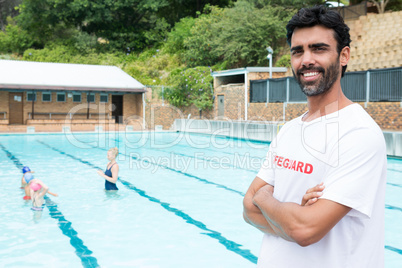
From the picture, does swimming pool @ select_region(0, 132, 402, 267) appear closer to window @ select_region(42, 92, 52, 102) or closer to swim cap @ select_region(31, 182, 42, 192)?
swim cap @ select_region(31, 182, 42, 192)

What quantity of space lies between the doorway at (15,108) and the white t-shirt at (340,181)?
1150 inches

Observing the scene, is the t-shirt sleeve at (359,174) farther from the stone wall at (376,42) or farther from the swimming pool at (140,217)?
the stone wall at (376,42)

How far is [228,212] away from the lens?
7.12 m

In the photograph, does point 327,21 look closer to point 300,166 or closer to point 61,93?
point 300,166

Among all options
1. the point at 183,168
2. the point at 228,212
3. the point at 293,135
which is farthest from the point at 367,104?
the point at 293,135

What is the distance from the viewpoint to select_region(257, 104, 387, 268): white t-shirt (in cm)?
137

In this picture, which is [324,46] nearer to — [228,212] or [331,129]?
[331,129]

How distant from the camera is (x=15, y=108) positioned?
28.1 metres

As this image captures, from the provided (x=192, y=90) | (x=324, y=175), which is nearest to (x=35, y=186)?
(x=324, y=175)

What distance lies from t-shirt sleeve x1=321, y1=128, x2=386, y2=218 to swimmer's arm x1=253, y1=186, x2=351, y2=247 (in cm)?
3

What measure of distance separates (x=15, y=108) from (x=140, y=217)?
2440 centimetres

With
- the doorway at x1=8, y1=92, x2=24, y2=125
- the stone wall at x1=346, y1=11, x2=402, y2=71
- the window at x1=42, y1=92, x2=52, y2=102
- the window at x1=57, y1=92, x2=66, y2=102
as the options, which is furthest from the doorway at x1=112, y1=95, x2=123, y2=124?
the stone wall at x1=346, y1=11, x2=402, y2=71

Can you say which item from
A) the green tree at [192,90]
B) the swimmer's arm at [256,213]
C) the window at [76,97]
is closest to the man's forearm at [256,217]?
the swimmer's arm at [256,213]

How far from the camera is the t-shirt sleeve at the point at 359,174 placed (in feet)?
4.47
